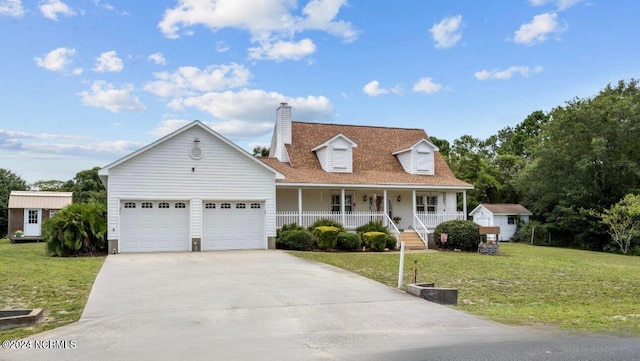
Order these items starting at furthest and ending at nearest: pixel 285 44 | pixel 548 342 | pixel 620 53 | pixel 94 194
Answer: pixel 94 194
pixel 620 53
pixel 285 44
pixel 548 342

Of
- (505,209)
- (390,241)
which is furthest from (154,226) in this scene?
(505,209)

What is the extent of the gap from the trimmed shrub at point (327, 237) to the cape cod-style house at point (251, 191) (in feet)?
6.59

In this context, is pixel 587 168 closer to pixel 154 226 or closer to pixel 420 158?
pixel 420 158

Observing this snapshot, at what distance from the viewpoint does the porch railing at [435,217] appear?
26953 millimetres

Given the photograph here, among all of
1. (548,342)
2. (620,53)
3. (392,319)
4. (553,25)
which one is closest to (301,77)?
(553,25)

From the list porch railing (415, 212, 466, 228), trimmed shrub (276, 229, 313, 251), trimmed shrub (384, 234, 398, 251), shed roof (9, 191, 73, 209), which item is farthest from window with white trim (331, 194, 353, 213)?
shed roof (9, 191, 73, 209)

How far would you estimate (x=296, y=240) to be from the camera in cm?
2233

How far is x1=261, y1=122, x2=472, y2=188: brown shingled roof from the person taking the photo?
1027 inches

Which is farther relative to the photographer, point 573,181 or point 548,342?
point 573,181

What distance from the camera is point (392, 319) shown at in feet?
28.3

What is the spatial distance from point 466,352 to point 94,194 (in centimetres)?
4939

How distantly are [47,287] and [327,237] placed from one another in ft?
42.2

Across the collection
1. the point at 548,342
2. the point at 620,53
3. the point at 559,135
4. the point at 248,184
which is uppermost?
the point at 620,53

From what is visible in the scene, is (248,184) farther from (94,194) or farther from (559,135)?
(94,194)
